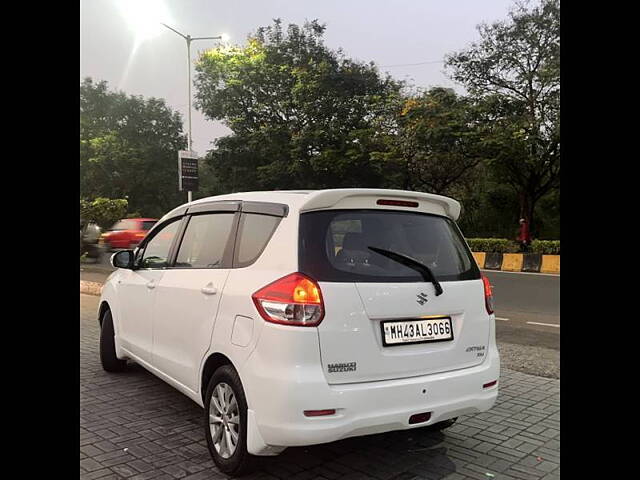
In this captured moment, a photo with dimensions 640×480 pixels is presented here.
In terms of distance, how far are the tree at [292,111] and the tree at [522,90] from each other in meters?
4.91

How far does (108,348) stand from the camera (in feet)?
17.6

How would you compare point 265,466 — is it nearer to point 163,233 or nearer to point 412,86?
point 163,233

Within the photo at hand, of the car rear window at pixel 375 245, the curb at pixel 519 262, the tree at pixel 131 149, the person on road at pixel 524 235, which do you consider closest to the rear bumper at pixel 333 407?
the car rear window at pixel 375 245

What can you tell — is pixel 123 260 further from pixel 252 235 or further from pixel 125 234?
pixel 125 234

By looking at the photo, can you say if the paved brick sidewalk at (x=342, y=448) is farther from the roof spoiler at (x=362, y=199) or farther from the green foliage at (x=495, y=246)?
the green foliage at (x=495, y=246)

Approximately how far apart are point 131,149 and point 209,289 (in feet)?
131

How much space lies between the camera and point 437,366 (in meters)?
3.09

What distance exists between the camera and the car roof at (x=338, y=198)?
121 inches

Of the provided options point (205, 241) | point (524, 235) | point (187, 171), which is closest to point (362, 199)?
point (205, 241)

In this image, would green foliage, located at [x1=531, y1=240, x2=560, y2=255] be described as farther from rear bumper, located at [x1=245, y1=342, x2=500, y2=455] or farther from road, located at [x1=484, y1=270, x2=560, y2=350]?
rear bumper, located at [x1=245, y1=342, x2=500, y2=455]
